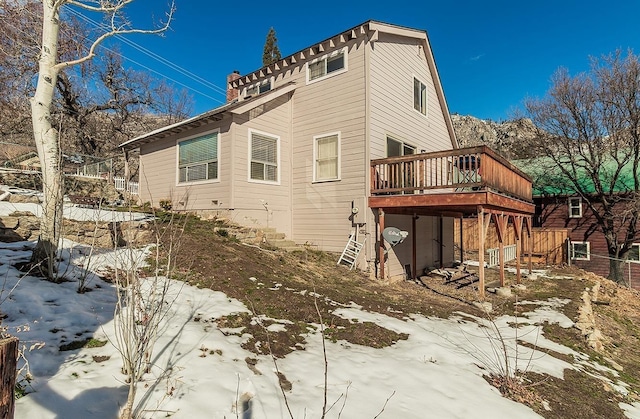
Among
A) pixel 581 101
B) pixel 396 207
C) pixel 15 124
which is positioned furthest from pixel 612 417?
pixel 15 124

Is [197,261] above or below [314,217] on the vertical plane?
below

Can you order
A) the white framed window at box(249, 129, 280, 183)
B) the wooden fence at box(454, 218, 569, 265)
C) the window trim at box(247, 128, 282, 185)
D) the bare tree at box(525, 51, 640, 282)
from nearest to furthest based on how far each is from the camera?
the window trim at box(247, 128, 282, 185) < the white framed window at box(249, 129, 280, 183) < the bare tree at box(525, 51, 640, 282) < the wooden fence at box(454, 218, 569, 265)

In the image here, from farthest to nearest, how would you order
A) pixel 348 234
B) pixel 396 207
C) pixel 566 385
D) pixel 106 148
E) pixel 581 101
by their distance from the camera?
pixel 106 148 < pixel 581 101 < pixel 348 234 < pixel 396 207 < pixel 566 385

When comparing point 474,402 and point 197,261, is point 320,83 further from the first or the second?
point 474,402

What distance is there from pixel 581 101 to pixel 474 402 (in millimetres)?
20562

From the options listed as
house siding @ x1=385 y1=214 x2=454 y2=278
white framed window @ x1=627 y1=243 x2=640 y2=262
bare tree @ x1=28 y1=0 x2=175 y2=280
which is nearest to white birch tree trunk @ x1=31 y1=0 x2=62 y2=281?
bare tree @ x1=28 y1=0 x2=175 y2=280

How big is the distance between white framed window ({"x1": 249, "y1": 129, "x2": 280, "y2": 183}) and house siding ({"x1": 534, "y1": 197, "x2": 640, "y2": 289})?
60.6 feet

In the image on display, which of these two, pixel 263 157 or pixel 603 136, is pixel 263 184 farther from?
pixel 603 136

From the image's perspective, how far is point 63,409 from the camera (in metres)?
2.47

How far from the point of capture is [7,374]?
4.87 ft

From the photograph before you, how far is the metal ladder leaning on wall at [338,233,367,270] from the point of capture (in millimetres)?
9968

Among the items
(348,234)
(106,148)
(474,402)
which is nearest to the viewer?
(474,402)

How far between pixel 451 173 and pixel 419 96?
6225mm

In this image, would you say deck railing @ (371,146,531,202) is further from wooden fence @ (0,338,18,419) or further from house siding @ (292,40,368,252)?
wooden fence @ (0,338,18,419)
